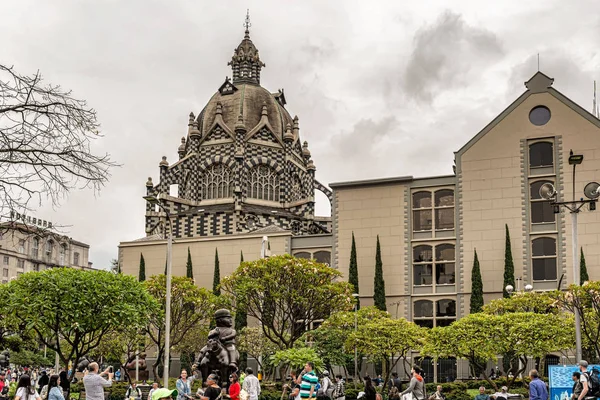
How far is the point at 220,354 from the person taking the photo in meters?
21.4

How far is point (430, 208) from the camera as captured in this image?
217 ft

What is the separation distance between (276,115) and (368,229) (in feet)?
93.4

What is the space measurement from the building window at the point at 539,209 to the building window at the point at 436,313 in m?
9.11

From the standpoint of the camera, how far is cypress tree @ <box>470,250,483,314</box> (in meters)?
60.2

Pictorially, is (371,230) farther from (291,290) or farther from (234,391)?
(234,391)

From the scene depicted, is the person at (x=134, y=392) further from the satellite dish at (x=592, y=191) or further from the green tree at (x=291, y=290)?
the green tree at (x=291, y=290)

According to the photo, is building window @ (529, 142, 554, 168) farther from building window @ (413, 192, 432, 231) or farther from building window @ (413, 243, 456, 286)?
building window @ (413, 243, 456, 286)

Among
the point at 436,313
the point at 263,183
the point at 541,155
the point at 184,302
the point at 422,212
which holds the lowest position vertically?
the point at 436,313

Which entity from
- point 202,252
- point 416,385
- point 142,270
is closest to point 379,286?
point 202,252

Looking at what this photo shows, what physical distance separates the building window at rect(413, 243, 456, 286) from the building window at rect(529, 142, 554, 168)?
9163 mm

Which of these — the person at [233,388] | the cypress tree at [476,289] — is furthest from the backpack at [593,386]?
the cypress tree at [476,289]

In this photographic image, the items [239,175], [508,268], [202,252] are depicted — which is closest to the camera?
[508,268]

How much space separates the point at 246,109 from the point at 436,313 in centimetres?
3647

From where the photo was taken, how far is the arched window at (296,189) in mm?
89875
